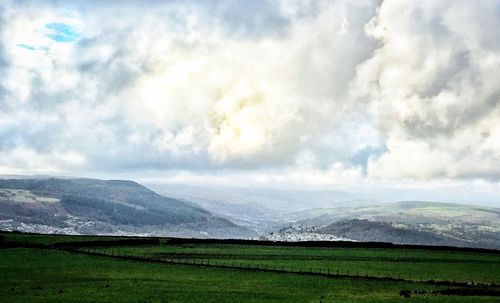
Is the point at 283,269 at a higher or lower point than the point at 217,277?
higher

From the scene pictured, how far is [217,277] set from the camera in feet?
321

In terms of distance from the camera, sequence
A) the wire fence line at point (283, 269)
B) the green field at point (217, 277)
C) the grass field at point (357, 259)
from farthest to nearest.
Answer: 1. the grass field at point (357, 259)
2. the wire fence line at point (283, 269)
3. the green field at point (217, 277)

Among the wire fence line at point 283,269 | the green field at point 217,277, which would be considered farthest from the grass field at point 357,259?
the wire fence line at point 283,269

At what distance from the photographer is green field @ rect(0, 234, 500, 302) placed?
74.3 metres

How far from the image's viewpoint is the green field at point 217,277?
244 feet

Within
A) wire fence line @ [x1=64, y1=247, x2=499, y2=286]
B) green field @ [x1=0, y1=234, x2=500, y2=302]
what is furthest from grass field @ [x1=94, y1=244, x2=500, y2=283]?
wire fence line @ [x1=64, y1=247, x2=499, y2=286]

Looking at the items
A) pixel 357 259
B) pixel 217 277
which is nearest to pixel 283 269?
pixel 217 277

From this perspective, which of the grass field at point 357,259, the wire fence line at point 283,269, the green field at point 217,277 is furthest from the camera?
the grass field at point 357,259

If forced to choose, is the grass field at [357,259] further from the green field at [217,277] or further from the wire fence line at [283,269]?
the wire fence line at [283,269]

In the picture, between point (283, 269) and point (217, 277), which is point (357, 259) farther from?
point (217, 277)

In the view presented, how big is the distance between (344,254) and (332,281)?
53.9m

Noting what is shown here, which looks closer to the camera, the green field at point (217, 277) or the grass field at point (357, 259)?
the green field at point (217, 277)

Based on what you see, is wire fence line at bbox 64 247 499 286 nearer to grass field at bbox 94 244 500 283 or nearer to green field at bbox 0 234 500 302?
grass field at bbox 94 244 500 283

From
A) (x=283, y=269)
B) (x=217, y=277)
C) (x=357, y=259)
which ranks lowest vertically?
(x=217, y=277)
